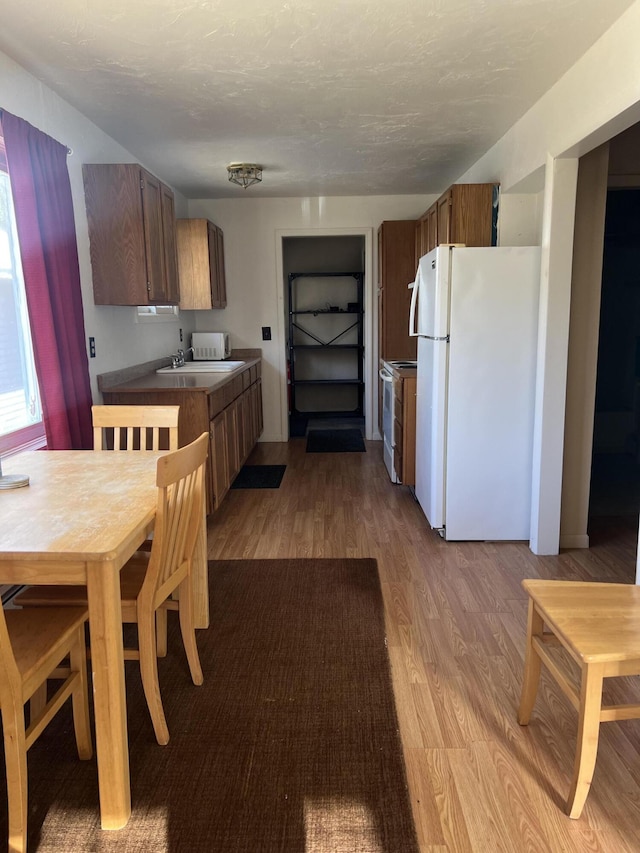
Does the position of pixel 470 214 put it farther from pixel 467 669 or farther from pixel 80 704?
pixel 80 704

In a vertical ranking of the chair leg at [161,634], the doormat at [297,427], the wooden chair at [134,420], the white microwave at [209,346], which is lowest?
the doormat at [297,427]

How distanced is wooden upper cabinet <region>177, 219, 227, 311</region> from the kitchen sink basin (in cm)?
50

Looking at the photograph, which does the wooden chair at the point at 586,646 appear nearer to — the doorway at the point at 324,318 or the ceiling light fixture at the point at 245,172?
the ceiling light fixture at the point at 245,172

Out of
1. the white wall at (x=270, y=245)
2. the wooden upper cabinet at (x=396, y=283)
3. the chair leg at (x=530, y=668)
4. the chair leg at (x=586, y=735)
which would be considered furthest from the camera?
the white wall at (x=270, y=245)

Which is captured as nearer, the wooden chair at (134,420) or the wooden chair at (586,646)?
the wooden chair at (586,646)

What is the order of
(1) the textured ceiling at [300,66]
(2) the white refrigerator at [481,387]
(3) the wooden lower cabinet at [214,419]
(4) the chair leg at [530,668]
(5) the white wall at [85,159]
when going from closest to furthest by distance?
(4) the chair leg at [530,668] < (1) the textured ceiling at [300,66] < (5) the white wall at [85,159] < (2) the white refrigerator at [481,387] < (3) the wooden lower cabinet at [214,419]

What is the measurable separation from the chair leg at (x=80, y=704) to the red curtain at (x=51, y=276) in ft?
3.98

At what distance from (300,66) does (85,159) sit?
1.39 meters

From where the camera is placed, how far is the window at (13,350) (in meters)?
2.62

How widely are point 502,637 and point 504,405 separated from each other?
53.1 inches

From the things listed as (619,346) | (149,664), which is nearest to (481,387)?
(149,664)

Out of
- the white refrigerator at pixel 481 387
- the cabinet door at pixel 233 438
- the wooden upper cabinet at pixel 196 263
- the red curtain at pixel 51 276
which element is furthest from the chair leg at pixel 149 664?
the wooden upper cabinet at pixel 196 263

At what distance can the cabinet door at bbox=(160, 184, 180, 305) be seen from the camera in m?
3.82

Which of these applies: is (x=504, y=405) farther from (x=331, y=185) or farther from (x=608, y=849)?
(x=331, y=185)
